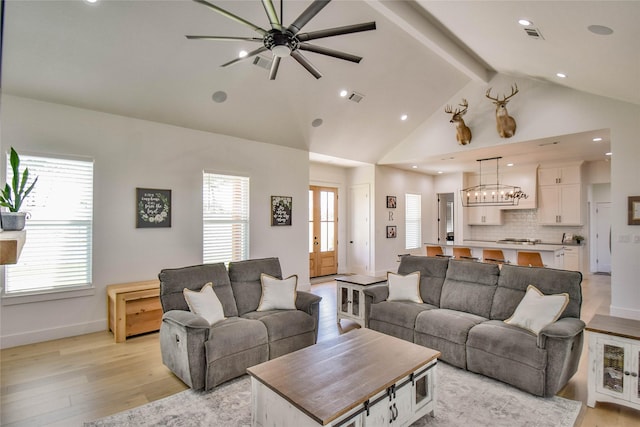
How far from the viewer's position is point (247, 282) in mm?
3852

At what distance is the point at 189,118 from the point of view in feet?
16.2

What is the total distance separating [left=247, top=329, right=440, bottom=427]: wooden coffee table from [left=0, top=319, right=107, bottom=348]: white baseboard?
3.20 metres

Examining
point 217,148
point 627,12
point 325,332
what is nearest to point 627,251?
point 627,12

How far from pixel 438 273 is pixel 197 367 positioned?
2874 millimetres

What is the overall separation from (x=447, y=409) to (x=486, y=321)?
109cm

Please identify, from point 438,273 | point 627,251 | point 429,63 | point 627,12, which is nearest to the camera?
point 627,12

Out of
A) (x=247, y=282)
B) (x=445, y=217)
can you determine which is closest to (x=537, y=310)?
(x=247, y=282)

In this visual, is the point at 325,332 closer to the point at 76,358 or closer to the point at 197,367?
the point at 197,367

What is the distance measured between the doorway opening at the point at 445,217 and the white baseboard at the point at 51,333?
883 centimetres

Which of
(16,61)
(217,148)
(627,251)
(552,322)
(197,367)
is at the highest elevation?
(16,61)

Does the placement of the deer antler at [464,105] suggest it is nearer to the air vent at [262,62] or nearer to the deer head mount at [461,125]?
the deer head mount at [461,125]

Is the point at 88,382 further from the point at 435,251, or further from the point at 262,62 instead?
the point at 435,251

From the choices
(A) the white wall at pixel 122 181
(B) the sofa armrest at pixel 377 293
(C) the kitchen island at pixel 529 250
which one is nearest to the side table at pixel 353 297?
(B) the sofa armrest at pixel 377 293

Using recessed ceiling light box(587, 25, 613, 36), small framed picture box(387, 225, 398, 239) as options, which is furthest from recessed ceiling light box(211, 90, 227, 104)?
small framed picture box(387, 225, 398, 239)
